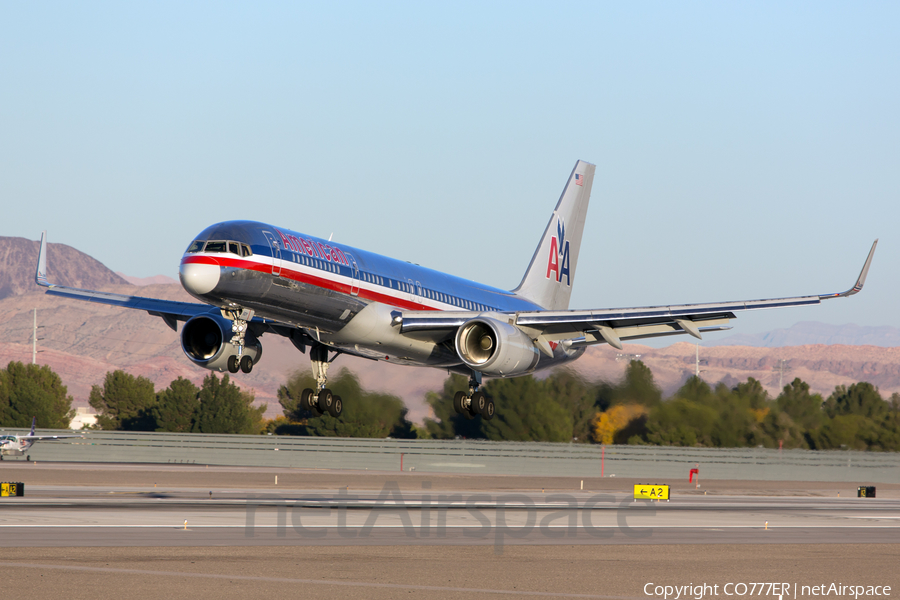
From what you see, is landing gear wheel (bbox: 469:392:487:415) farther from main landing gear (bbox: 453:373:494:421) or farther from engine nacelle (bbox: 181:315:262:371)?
engine nacelle (bbox: 181:315:262:371)

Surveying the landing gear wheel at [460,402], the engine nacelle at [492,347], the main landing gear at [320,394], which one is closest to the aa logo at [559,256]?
the landing gear wheel at [460,402]

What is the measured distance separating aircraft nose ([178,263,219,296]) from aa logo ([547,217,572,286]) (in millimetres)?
25366

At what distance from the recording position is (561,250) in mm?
55875

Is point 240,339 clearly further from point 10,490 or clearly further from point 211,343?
point 10,490

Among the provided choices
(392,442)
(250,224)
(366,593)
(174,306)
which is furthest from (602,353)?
(366,593)

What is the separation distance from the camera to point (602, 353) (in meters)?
70.1

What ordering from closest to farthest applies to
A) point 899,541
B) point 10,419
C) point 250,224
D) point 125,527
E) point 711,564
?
1. point 711,564
2. point 250,224
3. point 125,527
4. point 899,541
5. point 10,419

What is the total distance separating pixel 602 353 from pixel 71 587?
Result: 50144 millimetres

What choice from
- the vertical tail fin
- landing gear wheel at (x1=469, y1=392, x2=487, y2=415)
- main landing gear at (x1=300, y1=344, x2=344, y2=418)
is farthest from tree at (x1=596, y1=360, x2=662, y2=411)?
main landing gear at (x1=300, y1=344, x2=344, y2=418)

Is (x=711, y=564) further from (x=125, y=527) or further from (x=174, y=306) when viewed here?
(x=174, y=306)

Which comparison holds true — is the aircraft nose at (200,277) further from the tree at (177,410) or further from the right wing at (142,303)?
the tree at (177,410)

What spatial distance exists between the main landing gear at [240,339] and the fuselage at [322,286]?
1.87 ft

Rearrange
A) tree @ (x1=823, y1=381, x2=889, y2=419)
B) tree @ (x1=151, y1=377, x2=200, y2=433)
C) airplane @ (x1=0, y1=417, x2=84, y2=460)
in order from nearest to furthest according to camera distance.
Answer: tree @ (x1=823, y1=381, x2=889, y2=419)
airplane @ (x1=0, y1=417, x2=84, y2=460)
tree @ (x1=151, y1=377, x2=200, y2=433)

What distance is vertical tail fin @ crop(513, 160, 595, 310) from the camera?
5378 centimetres
